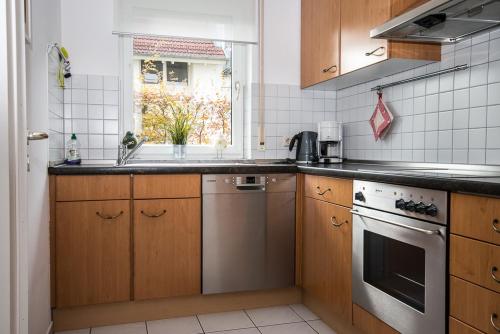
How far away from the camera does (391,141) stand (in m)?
2.62

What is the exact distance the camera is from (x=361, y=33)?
238cm

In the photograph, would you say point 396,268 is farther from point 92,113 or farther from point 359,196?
point 92,113

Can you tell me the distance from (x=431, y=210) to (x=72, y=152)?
214cm

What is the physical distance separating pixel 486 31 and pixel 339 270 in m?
1.35

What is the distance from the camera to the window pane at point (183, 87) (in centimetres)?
308

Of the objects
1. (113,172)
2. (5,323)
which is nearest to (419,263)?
(5,323)

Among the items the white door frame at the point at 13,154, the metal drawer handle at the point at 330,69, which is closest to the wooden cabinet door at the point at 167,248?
the metal drawer handle at the point at 330,69

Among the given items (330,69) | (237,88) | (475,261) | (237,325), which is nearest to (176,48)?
(237,88)

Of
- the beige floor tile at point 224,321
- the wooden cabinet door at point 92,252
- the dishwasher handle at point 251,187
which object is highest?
the dishwasher handle at point 251,187

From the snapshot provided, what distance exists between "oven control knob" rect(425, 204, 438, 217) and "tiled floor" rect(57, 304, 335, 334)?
43.6 inches

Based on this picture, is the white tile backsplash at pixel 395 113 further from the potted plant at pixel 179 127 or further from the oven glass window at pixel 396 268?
the oven glass window at pixel 396 268

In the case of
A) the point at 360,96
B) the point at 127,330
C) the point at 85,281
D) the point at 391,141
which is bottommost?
the point at 127,330

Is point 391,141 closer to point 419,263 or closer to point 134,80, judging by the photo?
point 419,263

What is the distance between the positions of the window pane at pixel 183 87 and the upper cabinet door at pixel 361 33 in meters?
1.02
